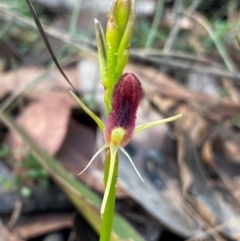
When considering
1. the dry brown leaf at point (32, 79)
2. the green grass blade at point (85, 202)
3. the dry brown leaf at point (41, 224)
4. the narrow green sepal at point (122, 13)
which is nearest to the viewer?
the narrow green sepal at point (122, 13)

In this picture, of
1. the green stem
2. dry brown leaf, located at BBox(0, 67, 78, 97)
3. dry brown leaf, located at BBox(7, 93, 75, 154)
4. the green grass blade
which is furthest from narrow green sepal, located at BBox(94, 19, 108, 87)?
dry brown leaf, located at BBox(0, 67, 78, 97)

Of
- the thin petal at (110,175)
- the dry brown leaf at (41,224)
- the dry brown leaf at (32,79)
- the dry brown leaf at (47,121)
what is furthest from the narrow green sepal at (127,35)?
the dry brown leaf at (32,79)

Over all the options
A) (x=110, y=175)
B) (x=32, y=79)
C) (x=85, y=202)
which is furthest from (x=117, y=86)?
Answer: (x=32, y=79)

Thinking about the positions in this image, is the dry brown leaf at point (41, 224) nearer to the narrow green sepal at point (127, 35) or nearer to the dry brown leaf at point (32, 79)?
the dry brown leaf at point (32, 79)

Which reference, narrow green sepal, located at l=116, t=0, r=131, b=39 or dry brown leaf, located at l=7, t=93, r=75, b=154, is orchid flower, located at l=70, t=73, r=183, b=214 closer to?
narrow green sepal, located at l=116, t=0, r=131, b=39

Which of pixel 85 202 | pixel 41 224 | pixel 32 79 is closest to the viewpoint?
pixel 85 202

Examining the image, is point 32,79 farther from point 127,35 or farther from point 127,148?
point 127,35
